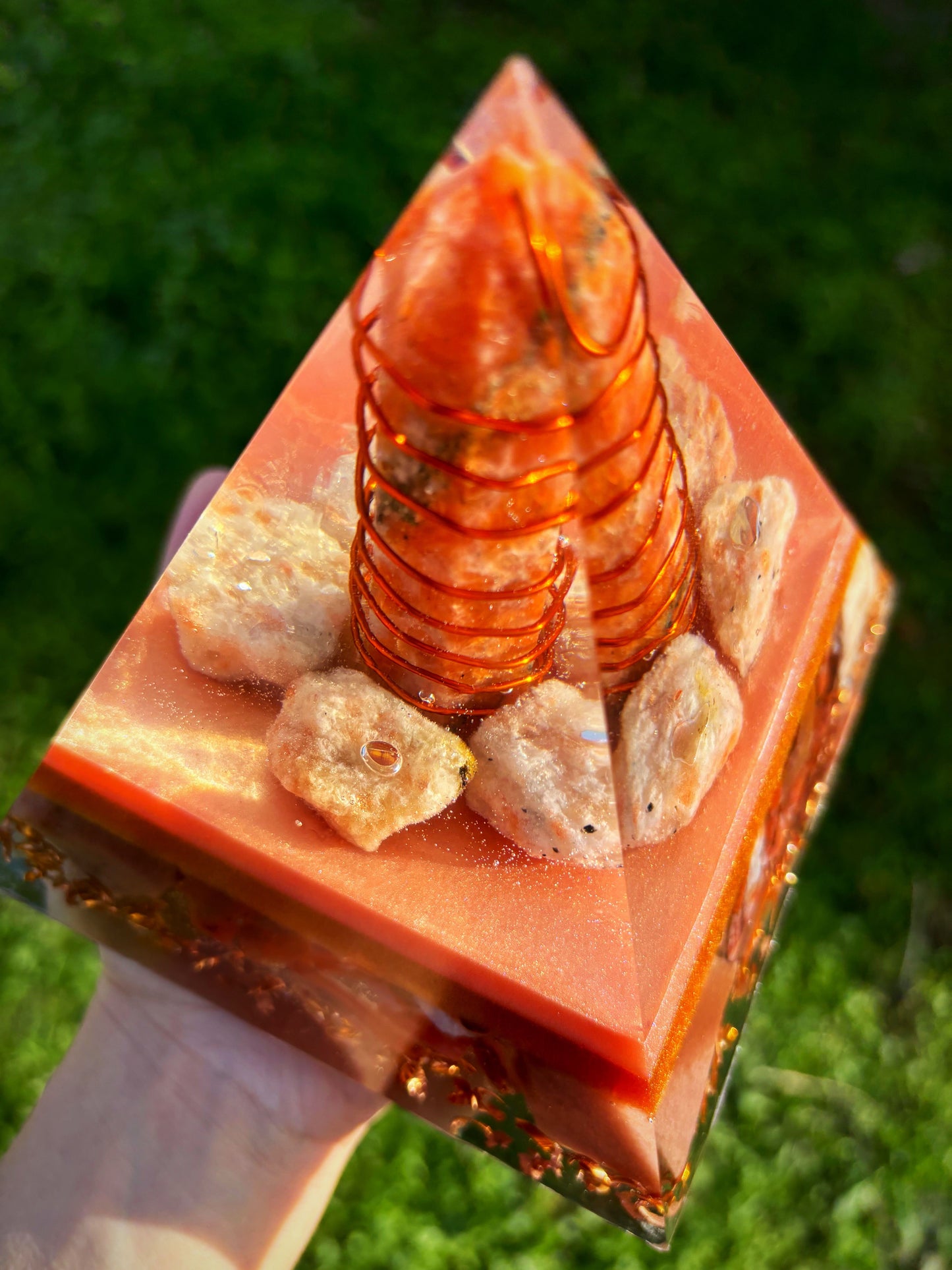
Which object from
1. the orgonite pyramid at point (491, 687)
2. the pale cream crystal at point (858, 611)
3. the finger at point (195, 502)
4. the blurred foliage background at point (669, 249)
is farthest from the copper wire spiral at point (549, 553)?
the blurred foliage background at point (669, 249)

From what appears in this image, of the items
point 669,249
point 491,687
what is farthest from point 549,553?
point 669,249

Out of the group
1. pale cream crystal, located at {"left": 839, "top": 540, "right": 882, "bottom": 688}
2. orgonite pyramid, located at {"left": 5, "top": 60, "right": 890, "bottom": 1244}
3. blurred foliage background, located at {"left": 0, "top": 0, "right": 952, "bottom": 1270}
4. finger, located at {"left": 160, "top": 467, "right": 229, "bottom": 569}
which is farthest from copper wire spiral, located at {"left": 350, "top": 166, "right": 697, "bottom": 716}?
blurred foliage background, located at {"left": 0, "top": 0, "right": 952, "bottom": 1270}

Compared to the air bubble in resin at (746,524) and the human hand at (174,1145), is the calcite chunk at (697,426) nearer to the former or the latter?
the air bubble in resin at (746,524)

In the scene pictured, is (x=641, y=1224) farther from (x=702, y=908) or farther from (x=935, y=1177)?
(x=935, y=1177)

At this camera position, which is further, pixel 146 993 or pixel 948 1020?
pixel 948 1020

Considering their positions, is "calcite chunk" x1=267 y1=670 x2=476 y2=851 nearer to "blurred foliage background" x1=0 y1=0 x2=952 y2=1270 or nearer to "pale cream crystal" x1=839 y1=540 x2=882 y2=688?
"pale cream crystal" x1=839 y1=540 x2=882 y2=688

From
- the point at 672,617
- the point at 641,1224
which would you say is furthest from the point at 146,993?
the point at 672,617

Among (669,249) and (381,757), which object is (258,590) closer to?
(381,757)

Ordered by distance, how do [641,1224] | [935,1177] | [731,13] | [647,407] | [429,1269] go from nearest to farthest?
1. [647,407]
2. [641,1224]
3. [429,1269]
4. [935,1177]
5. [731,13]
